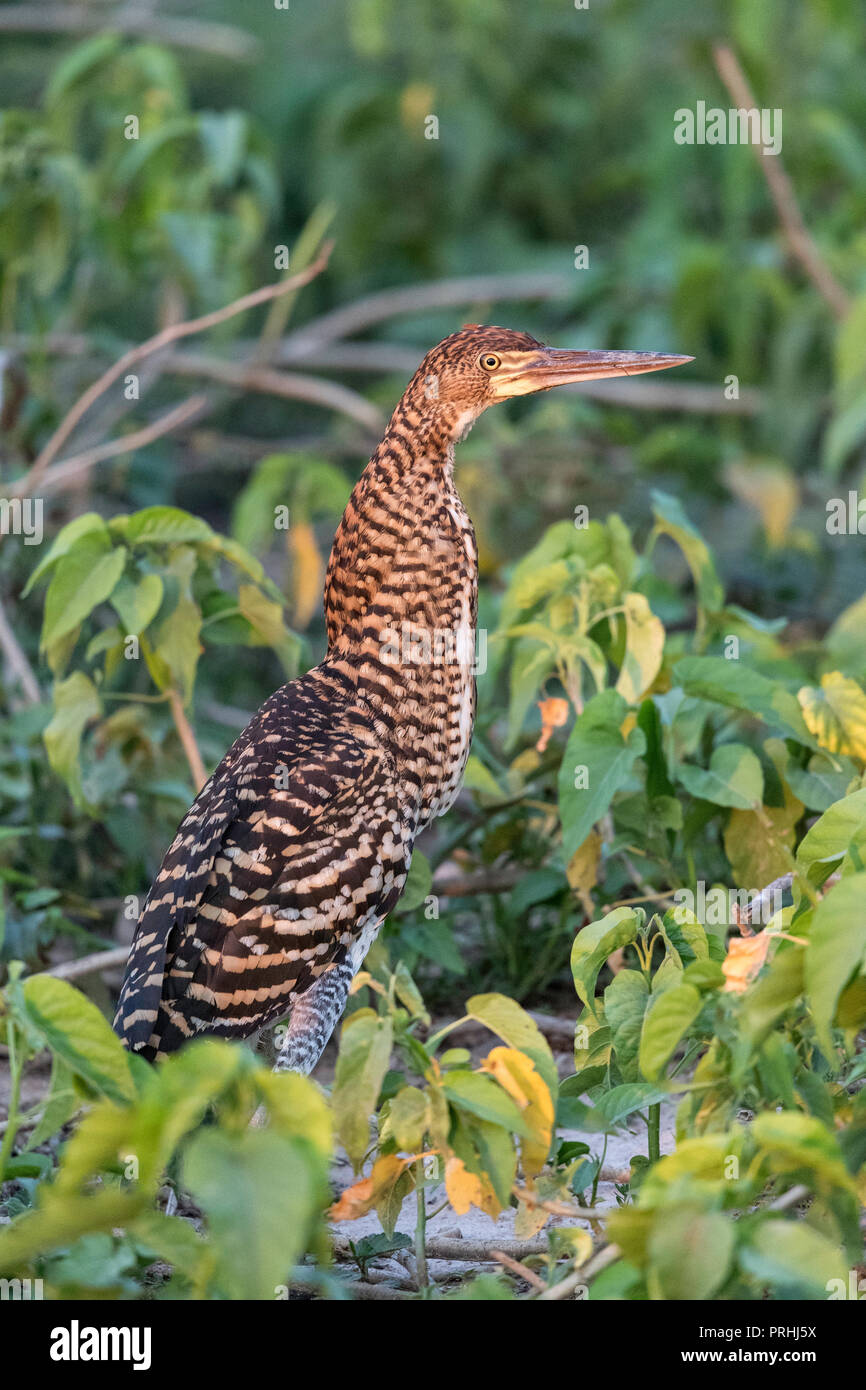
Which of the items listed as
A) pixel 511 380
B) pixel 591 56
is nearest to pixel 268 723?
pixel 511 380

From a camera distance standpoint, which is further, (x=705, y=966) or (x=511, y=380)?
(x=511, y=380)

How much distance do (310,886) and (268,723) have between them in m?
0.38

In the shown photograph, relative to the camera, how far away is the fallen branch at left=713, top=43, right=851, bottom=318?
246 inches

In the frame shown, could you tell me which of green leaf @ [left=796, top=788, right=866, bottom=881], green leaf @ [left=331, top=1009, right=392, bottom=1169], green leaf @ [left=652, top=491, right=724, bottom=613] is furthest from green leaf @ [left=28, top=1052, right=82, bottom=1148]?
green leaf @ [left=652, top=491, right=724, bottom=613]

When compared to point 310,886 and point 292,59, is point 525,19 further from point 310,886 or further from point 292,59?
point 310,886

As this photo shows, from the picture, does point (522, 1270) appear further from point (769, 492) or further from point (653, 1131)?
point (769, 492)

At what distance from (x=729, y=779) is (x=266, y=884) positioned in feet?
3.43

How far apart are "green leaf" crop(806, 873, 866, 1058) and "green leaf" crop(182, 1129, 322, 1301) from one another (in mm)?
704

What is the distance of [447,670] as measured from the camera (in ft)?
11.1

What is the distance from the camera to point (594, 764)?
335 centimetres

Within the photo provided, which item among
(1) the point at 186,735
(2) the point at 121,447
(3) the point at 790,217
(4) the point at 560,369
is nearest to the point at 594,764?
(4) the point at 560,369

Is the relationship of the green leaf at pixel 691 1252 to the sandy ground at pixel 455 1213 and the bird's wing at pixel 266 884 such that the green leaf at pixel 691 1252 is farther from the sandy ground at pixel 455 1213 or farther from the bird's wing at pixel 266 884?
the bird's wing at pixel 266 884

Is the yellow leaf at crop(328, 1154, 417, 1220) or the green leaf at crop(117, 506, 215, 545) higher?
the green leaf at crop(117, 506, 215, 545)

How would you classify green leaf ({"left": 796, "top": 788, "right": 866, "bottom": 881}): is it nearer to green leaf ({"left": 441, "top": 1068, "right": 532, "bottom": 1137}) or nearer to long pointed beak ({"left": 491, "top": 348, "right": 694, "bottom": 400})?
green leaf ({"left": 441, "top": 1068, "right": 532, "bottom": 1137})
